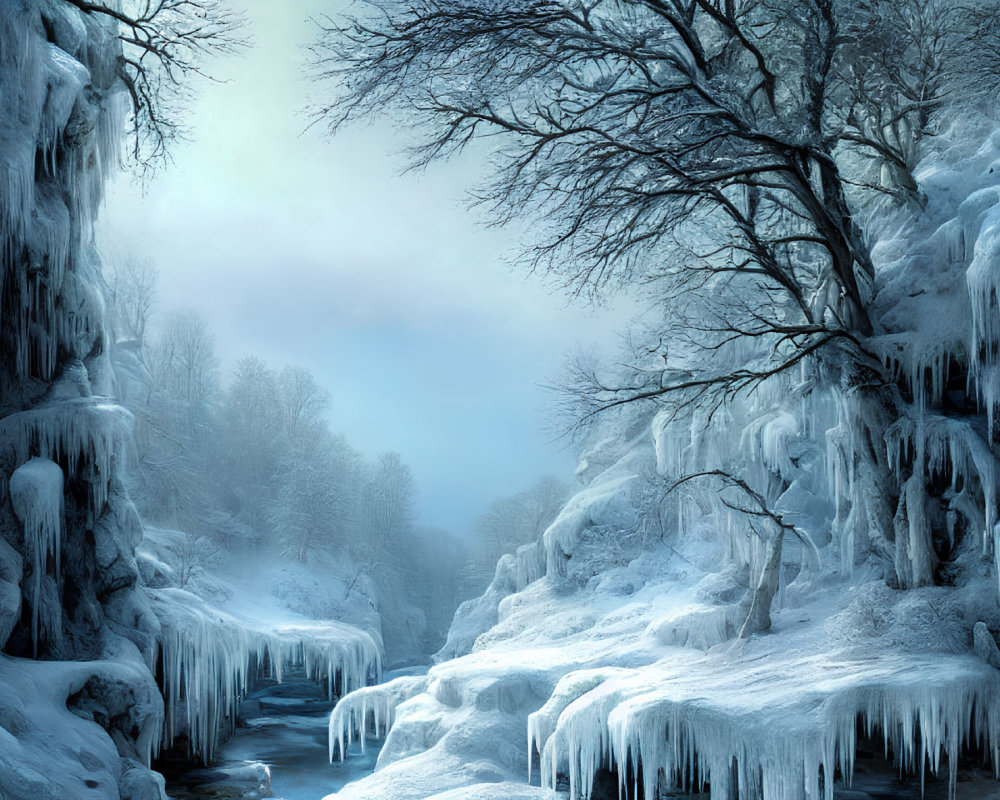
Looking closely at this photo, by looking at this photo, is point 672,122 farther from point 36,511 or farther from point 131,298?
point 131,298

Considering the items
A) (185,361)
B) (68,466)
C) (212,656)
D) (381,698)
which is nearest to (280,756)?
(212,656)

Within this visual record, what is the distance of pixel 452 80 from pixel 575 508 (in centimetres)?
1621

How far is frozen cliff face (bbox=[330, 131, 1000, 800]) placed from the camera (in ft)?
27.2

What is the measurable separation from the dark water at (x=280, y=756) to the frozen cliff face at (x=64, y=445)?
3.90 meters

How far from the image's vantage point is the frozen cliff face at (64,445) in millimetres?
10789

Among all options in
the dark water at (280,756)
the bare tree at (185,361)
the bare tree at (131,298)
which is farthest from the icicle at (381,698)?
the bare tree at (185,361)

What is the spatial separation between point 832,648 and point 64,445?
11.5 meters

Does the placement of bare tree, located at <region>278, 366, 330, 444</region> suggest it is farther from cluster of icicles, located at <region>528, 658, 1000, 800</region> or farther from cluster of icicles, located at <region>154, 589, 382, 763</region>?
cluster of icicles, located at <region>528, 658, 1000, 800</region>

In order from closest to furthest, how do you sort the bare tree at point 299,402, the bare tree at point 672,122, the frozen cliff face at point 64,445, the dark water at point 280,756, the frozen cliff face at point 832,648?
the bare tree at point 672,122, the frozen cliff face at point 832,648, the frozen cliff face at point 64,445, the dark water at point 280,756, the bare tree at point 299,402

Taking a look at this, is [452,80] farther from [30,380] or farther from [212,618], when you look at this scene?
[212,618]

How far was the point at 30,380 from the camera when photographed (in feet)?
44.2

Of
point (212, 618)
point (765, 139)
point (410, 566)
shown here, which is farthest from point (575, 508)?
point (410, 566)

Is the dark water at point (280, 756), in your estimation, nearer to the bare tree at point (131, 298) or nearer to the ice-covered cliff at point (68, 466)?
the ice-covered cliff at point (68, 466)

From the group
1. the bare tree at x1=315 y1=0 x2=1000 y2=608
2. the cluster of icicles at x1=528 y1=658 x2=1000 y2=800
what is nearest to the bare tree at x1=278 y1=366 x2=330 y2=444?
the cluster of icicles at x1=528 y1=658 x2=1000 y2=800
